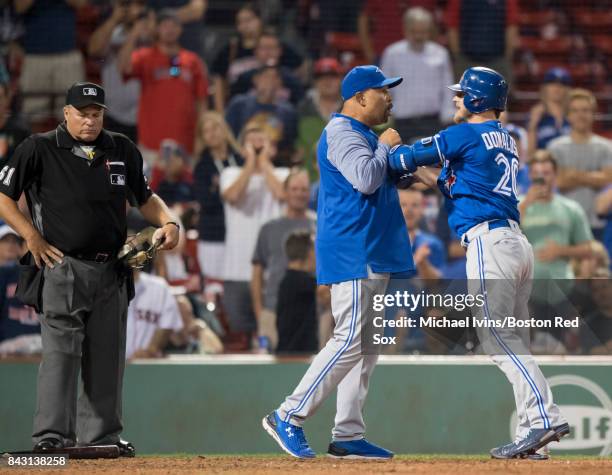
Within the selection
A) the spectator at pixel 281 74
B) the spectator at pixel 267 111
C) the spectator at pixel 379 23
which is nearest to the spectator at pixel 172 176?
the spectator at pixel 267 111

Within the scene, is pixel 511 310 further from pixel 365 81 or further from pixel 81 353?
pixel 81 353

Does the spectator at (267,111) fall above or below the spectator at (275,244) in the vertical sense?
above

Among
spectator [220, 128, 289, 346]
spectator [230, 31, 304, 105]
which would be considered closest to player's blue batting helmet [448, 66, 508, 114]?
spectator [220, 128, 289, 346]

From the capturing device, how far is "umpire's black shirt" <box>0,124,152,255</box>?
5.81 m

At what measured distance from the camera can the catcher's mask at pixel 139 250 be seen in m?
5.92

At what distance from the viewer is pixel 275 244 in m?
9.05

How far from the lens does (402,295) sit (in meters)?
5.99

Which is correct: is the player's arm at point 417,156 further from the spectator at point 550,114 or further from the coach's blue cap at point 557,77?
the coach's blue cap at point 557,77

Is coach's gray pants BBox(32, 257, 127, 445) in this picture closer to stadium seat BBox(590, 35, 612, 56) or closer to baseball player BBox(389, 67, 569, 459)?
baseball player BBox(389, 67, 569, 459)

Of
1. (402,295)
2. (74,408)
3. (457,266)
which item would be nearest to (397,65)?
(457,266)

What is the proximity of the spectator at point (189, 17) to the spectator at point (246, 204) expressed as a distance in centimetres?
149

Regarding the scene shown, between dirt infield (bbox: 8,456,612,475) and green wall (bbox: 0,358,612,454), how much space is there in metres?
2.49

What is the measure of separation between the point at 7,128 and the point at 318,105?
2743 millimetres

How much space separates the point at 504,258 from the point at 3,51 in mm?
6699
